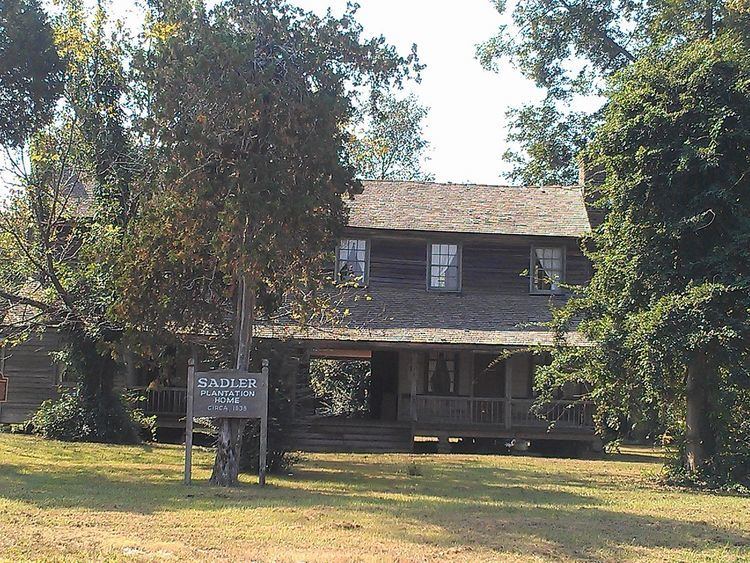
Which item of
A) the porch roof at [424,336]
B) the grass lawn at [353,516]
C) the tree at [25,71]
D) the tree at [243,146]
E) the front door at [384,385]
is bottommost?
→ the grass lawn at [353,516]

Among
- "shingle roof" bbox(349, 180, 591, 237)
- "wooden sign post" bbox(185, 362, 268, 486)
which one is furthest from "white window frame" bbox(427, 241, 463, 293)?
"wooden sign post" bbox(185, 362, 268, 486)

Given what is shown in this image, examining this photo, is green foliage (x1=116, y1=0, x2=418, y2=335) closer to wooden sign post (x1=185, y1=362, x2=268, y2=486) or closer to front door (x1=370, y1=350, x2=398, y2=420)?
wooden sign post (x1=185, y1=362, x2=268, y2=486)

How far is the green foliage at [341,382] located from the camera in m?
39.6

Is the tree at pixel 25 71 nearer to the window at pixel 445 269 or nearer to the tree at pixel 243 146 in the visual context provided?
the tree at pixel 243 146

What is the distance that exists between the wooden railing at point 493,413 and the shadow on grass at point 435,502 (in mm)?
6521

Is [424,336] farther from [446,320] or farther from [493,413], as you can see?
[493,413]

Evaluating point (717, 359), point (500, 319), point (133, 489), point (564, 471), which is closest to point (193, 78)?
point (133, 489)

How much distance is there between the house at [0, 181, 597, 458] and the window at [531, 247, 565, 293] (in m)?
0.03

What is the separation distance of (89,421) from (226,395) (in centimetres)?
1079

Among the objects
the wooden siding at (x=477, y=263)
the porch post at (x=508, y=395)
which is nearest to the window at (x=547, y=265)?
the wooden siding at (x=477, y=263)

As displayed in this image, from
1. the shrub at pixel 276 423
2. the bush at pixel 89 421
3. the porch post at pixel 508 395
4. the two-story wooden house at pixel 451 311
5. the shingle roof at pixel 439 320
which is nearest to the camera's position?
the shrub at pixel 276 423

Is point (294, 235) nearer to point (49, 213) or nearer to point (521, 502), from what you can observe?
point (521, 502)

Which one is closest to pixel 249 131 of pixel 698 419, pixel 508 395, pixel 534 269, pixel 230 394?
pixel 230 394

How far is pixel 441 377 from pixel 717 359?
37.6ft
